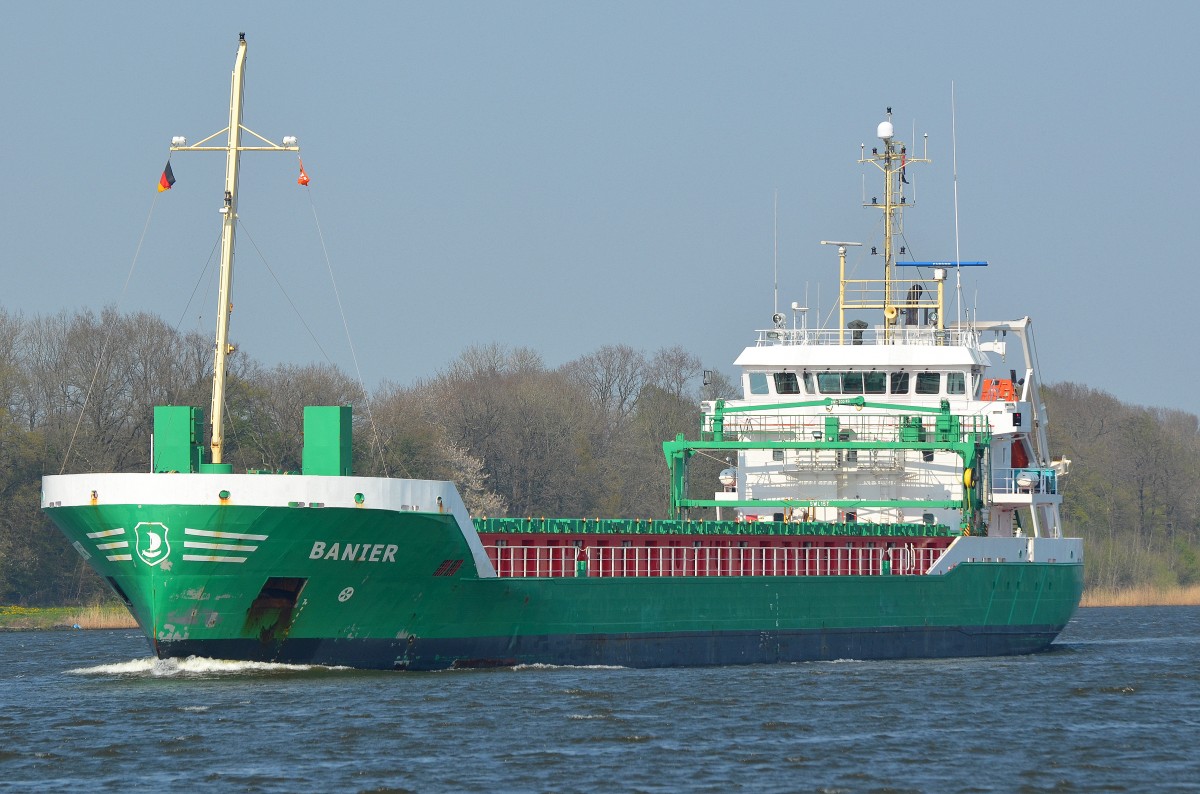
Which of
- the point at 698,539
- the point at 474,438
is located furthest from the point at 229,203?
the point at 474,438

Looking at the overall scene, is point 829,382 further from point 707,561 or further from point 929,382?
point 707,561

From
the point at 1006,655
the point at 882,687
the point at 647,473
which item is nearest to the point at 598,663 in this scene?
the point at 882,687

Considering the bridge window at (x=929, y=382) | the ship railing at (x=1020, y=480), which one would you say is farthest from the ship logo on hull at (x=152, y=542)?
the ship railing at (x=1020, y=480)

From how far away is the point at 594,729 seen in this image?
28266 mm

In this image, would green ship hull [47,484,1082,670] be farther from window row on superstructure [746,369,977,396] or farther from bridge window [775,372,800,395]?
bridge window [775,372,800,395]

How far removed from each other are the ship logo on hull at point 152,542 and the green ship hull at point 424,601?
0.03 meters

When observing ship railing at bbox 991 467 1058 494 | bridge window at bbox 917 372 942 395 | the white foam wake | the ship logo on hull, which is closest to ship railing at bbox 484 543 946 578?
ship railing at bbox 991 467 1058 494

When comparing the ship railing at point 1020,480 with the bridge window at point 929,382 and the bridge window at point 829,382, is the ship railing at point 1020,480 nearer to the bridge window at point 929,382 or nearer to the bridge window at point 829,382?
the bridge window at point 929,382

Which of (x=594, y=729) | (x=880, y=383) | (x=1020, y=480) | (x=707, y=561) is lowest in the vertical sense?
(x=594, y=729)

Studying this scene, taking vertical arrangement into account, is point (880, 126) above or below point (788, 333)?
above

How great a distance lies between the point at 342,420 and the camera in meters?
33.5

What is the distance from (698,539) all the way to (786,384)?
8612mm

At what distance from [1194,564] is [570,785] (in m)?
76.2

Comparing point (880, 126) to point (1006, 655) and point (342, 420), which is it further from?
point (342, 420)
